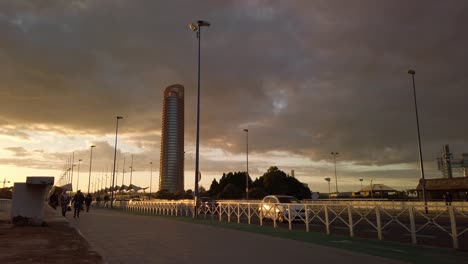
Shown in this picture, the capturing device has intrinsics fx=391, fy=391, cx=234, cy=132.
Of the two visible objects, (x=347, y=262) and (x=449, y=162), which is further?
(x=449, y=162)

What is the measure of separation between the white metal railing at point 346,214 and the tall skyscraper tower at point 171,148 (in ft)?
356

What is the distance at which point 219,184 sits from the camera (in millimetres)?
102312

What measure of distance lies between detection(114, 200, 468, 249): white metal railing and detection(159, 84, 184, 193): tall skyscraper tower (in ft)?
356

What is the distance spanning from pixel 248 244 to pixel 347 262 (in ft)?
13.0

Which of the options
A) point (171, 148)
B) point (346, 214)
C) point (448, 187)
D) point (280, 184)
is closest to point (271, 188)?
point (280, 184)

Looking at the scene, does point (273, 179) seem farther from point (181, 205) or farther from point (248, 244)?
point (248, 244)

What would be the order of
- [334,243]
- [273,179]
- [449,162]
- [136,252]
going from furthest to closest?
[449,162], [273,179], [334,243], [136,252]

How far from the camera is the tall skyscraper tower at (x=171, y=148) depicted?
167500 mm

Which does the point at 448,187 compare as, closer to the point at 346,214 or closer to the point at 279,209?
the point at 346,214

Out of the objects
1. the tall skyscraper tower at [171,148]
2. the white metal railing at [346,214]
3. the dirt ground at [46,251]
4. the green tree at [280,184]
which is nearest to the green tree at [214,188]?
the green tree at [280,184]

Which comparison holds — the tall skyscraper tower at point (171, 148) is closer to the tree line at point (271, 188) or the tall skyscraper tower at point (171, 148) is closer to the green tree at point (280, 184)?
the tree line at point (271, 188)

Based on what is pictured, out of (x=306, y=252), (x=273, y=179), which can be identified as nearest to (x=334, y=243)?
(x=306, y=252)

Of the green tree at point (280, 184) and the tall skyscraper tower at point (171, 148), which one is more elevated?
the tall skyscraper tower at point (171, 148)

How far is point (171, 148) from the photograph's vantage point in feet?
556
